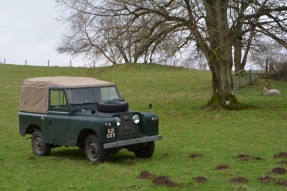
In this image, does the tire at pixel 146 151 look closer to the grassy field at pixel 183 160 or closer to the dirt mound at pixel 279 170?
the grassy field at pixel 183 160

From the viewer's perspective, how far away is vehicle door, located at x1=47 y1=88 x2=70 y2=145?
12.9 m

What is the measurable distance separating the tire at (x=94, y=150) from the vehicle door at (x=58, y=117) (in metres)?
0.72

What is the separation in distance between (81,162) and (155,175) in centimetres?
282

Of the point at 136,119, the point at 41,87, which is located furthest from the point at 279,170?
the point at 41,87

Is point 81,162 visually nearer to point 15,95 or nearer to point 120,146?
point 120,146

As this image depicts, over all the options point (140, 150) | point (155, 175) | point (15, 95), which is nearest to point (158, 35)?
point (140, 150)

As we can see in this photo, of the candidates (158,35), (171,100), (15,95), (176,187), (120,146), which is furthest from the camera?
(15,95)

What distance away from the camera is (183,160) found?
1252 centimetres

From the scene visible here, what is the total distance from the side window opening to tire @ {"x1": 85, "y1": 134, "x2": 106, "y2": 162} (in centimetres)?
126

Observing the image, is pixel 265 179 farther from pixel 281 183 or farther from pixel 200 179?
pixel 200 179

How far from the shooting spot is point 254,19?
78.8 feet

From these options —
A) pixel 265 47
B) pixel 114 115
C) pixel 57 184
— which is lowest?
pixel 57 184

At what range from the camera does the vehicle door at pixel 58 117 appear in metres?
12.9

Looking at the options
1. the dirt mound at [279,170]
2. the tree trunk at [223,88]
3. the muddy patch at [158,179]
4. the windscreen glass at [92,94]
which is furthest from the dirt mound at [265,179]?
the tree trunk at [223,88]
